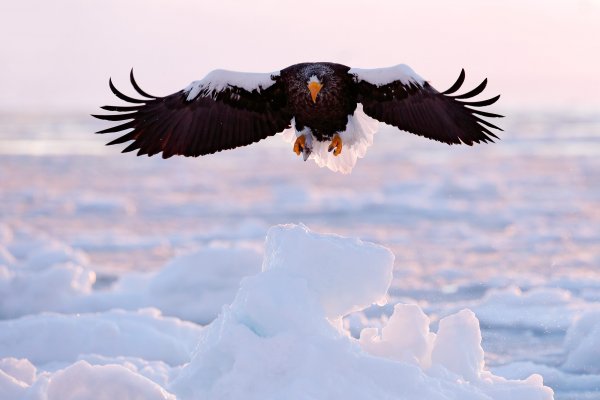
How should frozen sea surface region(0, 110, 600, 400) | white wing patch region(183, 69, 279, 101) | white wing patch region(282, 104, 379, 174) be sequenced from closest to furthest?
white wing patch region(183, 69, 279, 101) < white wing patch region(282, 104, 379, 174) < frozen sea surface region(0, 110, 600, 400)

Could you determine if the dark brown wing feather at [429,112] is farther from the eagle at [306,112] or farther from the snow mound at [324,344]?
the snow mound at [324,344]

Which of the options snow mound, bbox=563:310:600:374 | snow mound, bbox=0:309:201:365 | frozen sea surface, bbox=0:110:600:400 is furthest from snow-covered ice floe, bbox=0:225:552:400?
snow mound, bbox=563:310:600:374

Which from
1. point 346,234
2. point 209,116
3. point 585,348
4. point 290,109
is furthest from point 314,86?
point 346,234

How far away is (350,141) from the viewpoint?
22.1ft

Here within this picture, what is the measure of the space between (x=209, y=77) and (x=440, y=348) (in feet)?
8.77

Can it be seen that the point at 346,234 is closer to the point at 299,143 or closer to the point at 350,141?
the point at 350,141

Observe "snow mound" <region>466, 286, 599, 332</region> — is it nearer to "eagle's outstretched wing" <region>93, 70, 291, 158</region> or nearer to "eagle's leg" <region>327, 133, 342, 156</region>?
"eagle's leg" <region>327, 133, 342, 156</region>

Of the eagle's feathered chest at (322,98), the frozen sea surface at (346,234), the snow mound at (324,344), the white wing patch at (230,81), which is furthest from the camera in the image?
the frozen sea surface at (346,234)

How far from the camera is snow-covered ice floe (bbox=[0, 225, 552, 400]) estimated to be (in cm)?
→ 400

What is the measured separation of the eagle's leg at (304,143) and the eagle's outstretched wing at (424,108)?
1.57ft

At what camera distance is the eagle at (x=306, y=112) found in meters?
6.26

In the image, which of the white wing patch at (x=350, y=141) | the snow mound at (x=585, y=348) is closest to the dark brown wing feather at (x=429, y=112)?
the white wing patch at (x=350, y=141)

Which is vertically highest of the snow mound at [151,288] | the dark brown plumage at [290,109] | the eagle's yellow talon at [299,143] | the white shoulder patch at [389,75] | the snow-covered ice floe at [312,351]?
the white shoulder patch at [389,75]

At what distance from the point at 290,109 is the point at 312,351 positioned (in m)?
2.77
